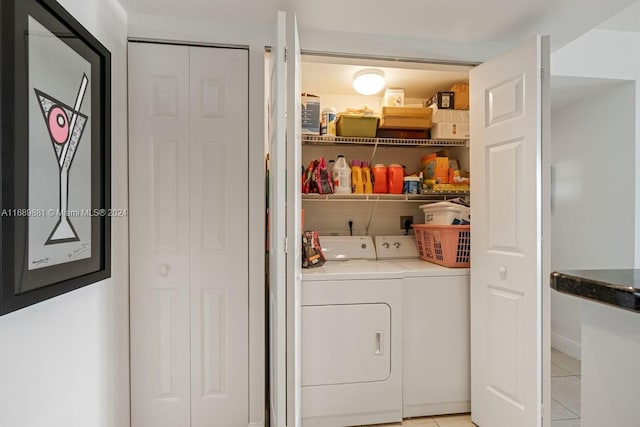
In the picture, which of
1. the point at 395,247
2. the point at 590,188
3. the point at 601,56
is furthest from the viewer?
the point at 590,188

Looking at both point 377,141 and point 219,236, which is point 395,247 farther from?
point 219,236

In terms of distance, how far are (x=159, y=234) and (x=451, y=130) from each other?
6.99 ft

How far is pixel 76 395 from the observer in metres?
1.26

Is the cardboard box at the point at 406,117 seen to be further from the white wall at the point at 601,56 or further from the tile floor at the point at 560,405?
the tile floor at the point at 560,405

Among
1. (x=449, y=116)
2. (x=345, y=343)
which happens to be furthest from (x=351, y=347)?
(x=449, y=116)

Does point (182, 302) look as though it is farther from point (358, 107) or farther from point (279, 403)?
point (358, 107)

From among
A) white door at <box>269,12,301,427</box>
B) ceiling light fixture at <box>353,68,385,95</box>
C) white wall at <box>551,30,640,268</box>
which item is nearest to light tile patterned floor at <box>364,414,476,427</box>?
white door at <box>269,12,301,427</box>

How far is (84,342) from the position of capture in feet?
4.32

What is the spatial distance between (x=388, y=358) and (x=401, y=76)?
2.02m

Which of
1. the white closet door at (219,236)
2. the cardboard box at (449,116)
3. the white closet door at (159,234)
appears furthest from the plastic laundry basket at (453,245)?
the white closet door at (159,234)

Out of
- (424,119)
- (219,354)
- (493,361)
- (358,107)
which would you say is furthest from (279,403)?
(358,107)

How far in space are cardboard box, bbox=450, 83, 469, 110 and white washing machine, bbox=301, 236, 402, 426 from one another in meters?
1.43

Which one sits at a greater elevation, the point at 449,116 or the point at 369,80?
the point at 369,80

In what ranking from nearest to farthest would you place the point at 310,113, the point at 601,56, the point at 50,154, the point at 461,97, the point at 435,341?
the point at 50,154
the point at 435,341
the point at 310,113
the point at 601,56
the point at 461,97
